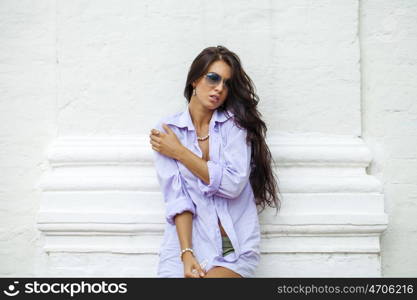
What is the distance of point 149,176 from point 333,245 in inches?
51.2

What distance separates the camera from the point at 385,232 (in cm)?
421

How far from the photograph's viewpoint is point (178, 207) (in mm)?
3451

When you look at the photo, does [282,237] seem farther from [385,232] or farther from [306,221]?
[385,232]

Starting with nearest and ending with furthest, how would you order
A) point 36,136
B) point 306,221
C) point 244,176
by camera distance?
point 244,176 < point 306,221 < point 36,136

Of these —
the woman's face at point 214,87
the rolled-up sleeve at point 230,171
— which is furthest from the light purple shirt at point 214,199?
the woman's face at point 214,87

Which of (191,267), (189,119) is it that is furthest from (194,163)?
(191,267)

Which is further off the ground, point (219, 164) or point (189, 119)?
point (189, 119)

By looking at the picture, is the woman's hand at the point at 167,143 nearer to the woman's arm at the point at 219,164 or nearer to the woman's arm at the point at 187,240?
the woman's arm at the point at 219,164

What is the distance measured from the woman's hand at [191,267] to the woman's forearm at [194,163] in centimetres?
42

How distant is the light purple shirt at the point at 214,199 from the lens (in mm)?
3426

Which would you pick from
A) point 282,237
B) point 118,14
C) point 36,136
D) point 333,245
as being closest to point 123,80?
point 118,14

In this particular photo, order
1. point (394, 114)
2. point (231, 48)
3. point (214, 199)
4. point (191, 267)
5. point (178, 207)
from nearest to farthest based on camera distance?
point (191, 267) → point (178, 207) → point (214, 199) → point (231, 48) → point (394, 114)

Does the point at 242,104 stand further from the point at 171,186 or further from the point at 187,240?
the point at 187,240

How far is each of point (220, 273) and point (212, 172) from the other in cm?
56
